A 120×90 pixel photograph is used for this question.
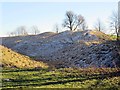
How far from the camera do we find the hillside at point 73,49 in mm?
46812

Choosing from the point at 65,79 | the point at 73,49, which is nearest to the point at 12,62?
the point at 65,79

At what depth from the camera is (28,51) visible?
68500 mm

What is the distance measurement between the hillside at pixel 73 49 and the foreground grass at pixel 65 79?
12257 mm

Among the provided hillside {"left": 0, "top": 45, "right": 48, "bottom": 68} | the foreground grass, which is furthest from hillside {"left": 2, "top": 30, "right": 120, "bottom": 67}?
the foreground grass

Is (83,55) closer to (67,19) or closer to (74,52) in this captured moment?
(74,52)

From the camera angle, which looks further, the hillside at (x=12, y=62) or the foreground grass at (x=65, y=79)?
the hillside at (x=12, y=62)

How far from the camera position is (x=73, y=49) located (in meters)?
59.7

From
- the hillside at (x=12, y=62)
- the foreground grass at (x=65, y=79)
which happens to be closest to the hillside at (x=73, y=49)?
the hillside at (x=12, y=62)

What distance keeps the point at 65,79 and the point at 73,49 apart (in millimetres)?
32250

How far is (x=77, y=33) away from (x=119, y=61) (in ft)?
107

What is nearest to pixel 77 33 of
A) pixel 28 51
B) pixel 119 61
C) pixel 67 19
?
pixel 28 51

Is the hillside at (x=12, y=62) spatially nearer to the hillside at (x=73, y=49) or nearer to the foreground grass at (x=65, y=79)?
the hillside at (x=73, y=49)

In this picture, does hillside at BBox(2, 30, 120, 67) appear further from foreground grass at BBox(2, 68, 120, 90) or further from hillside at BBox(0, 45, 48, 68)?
foreground grass at BBox(2, 68, 120, 90)

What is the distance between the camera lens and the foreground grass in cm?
2483
